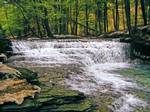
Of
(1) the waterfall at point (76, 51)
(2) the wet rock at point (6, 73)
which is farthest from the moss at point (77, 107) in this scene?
(1) the waterfall at point (76, 51)

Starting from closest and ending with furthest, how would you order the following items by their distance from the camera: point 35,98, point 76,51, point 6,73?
point 35,98
point 6,73
point 76,51

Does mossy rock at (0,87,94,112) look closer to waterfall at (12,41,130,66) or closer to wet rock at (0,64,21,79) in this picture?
wet rock at (0,64,21,79)

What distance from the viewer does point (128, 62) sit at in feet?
71.2

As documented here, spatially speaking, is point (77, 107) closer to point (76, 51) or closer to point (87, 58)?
point (87, 58)

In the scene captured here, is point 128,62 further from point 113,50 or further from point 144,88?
point 144,88

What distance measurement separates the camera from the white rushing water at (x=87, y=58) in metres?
11.7

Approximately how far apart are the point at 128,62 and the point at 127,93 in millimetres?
11541

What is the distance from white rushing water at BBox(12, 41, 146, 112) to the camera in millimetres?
11745

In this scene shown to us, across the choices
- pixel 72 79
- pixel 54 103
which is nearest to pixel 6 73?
pixel 54 103

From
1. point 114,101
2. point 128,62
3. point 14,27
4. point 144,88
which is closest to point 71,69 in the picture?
point 144,88

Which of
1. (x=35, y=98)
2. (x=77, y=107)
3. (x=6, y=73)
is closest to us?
(x=77, y=107)

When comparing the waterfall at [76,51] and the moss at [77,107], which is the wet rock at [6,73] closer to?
the moss at [77,107]

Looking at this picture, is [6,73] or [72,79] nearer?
[6,73]

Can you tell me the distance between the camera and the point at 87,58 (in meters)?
19.5
